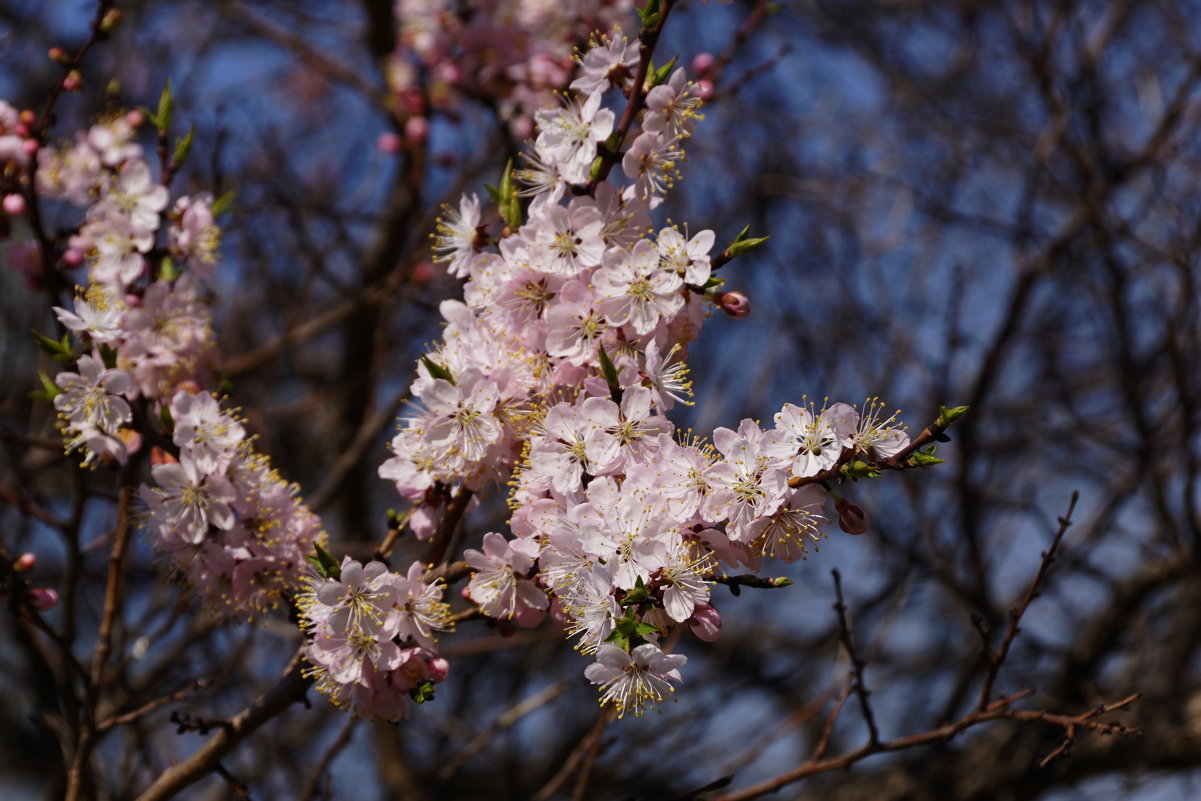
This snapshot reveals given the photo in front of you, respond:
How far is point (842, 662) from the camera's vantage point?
414cm

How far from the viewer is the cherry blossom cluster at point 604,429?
179cm

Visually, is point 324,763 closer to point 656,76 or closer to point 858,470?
point 858,470

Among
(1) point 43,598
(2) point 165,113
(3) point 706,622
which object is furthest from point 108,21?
(3) point 706,622

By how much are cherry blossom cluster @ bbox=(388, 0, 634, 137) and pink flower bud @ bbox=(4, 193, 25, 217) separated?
2190 millimetres

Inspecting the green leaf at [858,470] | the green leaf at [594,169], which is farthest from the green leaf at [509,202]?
the green leaf at [858,470]

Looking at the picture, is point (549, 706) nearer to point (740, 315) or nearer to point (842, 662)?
point (842, 662)

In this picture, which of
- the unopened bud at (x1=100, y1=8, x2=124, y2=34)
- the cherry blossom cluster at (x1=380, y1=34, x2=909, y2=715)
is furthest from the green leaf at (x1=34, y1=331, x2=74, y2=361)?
the unopened bud at (x1=100, y1=8, x2=124, y2=34)

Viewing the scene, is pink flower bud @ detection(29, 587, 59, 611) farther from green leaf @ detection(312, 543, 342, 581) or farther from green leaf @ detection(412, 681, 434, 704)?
green leaf @ detection(412, 681, 434, 704)

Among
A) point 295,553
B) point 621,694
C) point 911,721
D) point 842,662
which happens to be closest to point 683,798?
point 621,694

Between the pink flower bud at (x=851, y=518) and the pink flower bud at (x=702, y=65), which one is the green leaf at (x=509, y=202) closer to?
the pink flower bud at (x=851, y=518)

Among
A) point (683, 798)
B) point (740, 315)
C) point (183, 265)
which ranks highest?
point (183, 265)

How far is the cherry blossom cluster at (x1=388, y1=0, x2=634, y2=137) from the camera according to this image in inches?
190

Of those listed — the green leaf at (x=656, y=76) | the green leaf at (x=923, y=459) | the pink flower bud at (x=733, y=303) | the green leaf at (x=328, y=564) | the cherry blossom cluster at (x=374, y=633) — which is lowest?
the green leaf at (x=923, y=459)

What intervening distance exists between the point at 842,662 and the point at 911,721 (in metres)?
2.03
